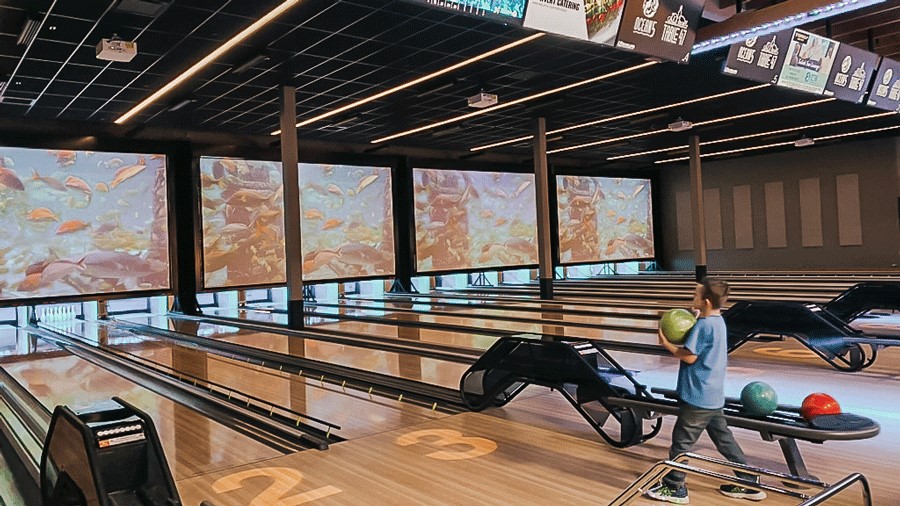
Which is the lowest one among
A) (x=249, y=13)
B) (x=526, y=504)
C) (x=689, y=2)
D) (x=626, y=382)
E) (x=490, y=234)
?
(x=526, y=504)

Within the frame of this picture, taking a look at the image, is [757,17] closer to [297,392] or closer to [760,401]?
[760,401]

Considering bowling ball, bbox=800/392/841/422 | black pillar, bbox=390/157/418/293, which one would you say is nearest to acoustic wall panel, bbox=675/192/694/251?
black pillar, bbox=390/157/418/293

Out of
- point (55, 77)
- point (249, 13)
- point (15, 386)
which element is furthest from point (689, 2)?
point (55, 77)

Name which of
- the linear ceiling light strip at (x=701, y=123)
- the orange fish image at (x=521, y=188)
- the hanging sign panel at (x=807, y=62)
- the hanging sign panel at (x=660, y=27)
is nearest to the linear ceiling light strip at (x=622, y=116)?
the linear ceiling light strip at (x=701, y=123)

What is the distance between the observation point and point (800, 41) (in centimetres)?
854

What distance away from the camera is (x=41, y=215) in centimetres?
1350

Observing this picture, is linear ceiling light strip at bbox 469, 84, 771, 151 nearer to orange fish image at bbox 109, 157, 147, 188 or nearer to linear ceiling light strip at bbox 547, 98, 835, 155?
linear ceiling light strip at bbox 547, 98, 835, 155

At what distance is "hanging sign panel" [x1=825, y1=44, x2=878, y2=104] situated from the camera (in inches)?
357

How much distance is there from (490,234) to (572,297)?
535 cm

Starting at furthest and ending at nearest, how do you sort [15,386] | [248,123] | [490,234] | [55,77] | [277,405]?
[490,234]
[248,123]
[55,77]
[15,386]
[277,405]

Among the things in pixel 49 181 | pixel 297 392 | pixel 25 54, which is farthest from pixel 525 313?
pixel 49 181

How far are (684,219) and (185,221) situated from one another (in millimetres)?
17676

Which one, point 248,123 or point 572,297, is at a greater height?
point 248,123

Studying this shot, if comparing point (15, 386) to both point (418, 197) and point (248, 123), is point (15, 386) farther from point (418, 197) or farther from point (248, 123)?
point (418, 197)
